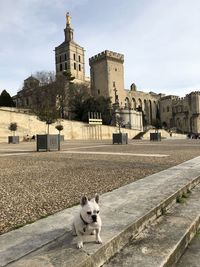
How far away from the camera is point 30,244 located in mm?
2289

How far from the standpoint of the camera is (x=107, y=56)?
75.8 metres

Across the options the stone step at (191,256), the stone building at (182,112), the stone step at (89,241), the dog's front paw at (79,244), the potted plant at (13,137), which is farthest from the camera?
the stone building at (182,112)

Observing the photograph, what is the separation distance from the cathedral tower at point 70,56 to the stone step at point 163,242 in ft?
269

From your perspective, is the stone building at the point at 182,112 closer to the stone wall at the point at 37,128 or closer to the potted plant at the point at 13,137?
the stone wall at the point at 37,128

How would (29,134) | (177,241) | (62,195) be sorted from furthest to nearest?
(29,134) → (62,195) → (177,241)

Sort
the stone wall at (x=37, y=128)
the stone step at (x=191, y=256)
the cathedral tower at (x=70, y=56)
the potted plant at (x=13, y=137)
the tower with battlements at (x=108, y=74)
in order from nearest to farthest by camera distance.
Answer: the stone step at (x=191, y=256) → the potted plant at (x=13, y=137) → the stone wall at (x=37, y=128) → the tower with battlements at (x=108, y=74) → the cathedral tower at (x=70, y=56)

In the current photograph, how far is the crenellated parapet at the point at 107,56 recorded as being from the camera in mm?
76062

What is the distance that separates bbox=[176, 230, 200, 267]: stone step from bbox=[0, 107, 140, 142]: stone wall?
114 ft

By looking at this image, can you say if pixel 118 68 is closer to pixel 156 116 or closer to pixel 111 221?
pixel 156 116

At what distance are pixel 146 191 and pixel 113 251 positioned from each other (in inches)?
78.4

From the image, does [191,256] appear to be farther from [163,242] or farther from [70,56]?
[70,56]

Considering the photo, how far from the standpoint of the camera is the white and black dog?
2.22m

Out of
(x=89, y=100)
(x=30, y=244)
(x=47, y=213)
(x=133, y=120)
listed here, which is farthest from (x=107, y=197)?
(x=133, y=120)

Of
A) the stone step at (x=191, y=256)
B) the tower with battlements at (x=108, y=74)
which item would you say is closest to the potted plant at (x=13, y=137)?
the stone step at (x=191, y=256)
